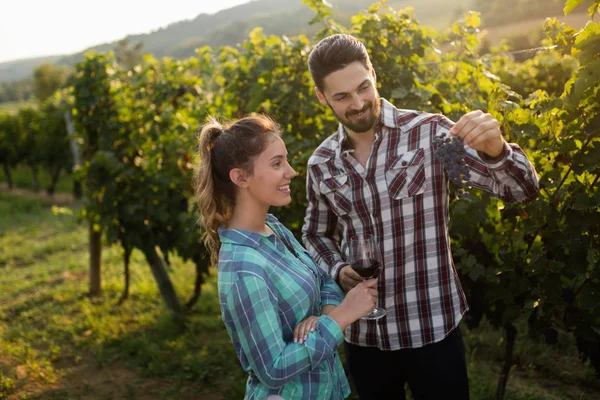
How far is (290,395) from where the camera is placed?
1.75 meters

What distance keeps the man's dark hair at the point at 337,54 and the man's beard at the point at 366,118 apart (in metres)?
0.16

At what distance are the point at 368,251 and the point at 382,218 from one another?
297 mm

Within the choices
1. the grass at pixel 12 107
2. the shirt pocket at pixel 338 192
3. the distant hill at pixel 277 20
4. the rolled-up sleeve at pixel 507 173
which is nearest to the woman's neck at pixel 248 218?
the shirt pocket at pixel 338 192

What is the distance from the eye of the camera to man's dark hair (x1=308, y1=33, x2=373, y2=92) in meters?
2.08

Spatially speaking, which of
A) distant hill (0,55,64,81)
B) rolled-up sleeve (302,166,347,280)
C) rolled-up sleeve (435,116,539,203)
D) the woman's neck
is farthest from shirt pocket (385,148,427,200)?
distant hill (0,55,64,81)

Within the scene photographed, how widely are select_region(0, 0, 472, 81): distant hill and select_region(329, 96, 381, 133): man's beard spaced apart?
1568 inches

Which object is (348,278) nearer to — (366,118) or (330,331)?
(330,331)

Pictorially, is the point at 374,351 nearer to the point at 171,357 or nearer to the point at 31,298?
the point at 171,357

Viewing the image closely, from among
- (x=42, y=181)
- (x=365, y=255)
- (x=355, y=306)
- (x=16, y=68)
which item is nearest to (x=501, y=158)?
(x=365, y=255)

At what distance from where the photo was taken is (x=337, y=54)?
2088mm

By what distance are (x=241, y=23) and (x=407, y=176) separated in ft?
309

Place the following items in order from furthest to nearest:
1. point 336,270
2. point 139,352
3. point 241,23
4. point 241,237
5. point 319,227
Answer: point 241,23, point 139,352, point 319,227, point 336,270, point 241,237

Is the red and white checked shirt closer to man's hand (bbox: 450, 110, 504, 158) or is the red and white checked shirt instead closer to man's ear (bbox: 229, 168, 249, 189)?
man's hand (bbox: 450, 110, 504, 158)

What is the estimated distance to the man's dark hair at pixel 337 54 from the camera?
208 centimetres
